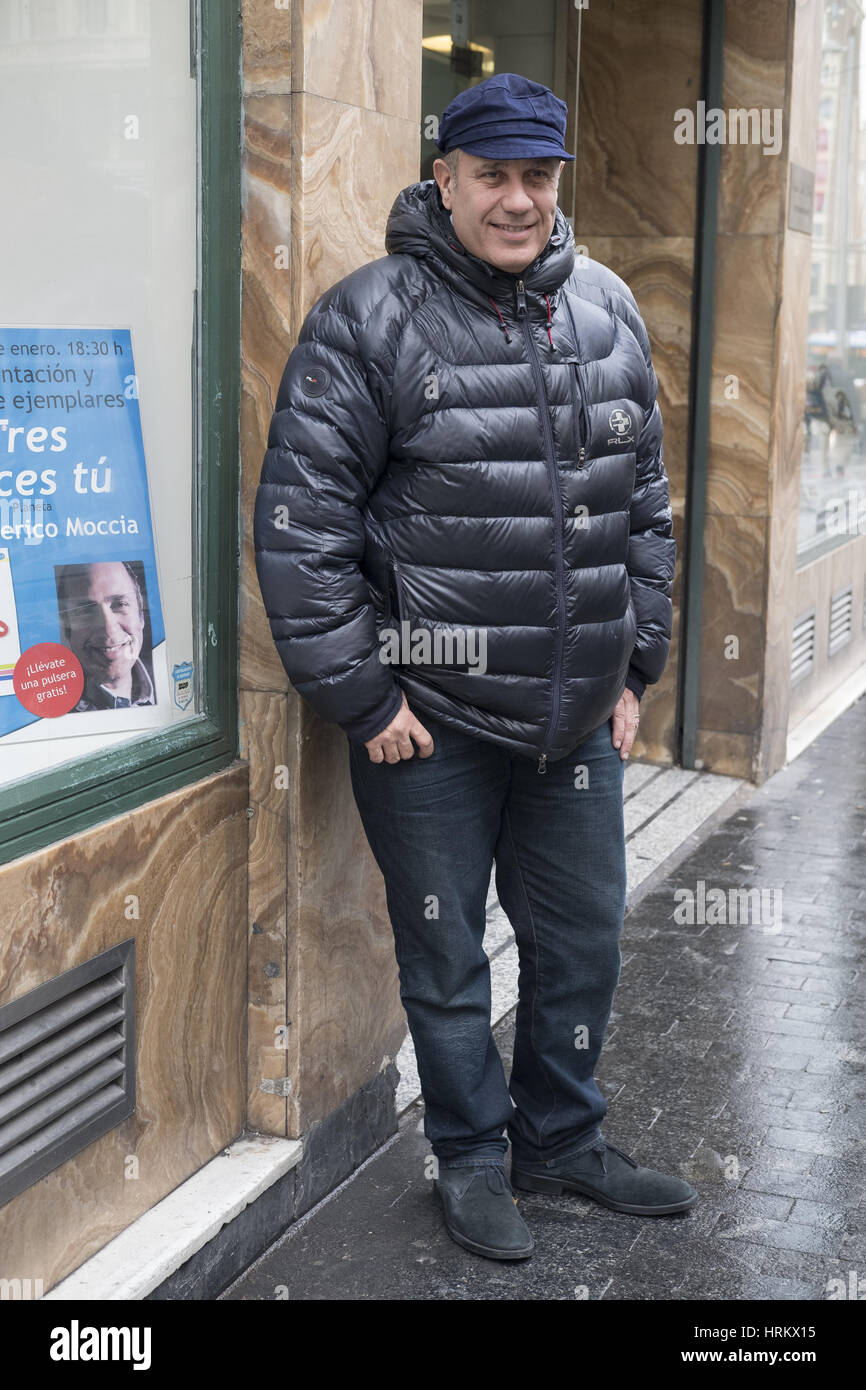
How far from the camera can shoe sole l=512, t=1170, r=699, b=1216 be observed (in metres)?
3.65

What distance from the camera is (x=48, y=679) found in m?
3.07

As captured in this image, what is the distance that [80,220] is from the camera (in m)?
3.06

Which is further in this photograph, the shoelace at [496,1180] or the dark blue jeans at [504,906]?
the shoelace at [496,1180]

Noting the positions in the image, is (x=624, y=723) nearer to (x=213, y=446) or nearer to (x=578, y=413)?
(x=578, y=413)

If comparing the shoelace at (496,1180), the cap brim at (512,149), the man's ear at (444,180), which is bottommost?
the shoelace at (496,1180)

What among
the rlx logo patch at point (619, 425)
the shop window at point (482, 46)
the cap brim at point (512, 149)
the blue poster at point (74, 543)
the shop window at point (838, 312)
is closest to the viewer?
the blue poster at point (74, 543)

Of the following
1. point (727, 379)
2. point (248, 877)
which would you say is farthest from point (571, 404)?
point (727, 379)

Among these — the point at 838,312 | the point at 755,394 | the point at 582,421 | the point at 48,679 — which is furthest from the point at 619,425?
the point at 838,312

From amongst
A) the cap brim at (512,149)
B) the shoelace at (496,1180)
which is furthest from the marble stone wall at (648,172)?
the cap brim at (512,149)

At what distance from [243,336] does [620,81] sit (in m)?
4.20

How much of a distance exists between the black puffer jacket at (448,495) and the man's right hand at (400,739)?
0.07 ft

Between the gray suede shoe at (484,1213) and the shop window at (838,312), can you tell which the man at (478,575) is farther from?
the shop window at (838,312)

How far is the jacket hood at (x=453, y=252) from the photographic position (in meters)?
3.23
